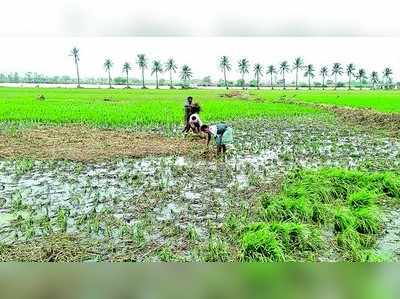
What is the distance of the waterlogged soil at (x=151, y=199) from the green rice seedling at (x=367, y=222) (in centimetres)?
12

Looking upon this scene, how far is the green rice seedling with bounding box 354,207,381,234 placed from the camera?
442 centimetres

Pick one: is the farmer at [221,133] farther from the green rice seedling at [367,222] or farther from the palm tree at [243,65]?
the palm tree at [243,65]

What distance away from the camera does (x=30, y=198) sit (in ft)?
18.3

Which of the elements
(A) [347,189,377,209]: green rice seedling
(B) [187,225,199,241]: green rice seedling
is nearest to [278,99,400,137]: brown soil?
(A) [347,189,377,209]: green rice seedling

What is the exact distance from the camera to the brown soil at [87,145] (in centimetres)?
869

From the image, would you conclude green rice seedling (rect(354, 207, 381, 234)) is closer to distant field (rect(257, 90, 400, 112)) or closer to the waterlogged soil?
the waterlogged soil

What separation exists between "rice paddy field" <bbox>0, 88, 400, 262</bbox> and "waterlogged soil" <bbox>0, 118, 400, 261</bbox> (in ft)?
0.06

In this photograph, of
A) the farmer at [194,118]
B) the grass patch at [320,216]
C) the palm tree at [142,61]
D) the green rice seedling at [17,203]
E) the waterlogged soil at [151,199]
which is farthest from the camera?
the palm tree at [142,61]

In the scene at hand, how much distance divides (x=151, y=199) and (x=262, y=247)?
220cm

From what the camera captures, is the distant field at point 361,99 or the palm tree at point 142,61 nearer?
the distant field at point 361,99

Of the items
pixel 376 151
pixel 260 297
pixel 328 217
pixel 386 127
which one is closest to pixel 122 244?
pixel 260 297

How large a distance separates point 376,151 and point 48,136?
7.99 m

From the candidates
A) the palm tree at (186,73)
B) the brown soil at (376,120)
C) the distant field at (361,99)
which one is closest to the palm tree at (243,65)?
the palm tree at (186,73)

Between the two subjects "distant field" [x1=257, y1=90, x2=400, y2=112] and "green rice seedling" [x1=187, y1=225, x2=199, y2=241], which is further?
"distant field" [x1=257, y1=90, x2=400, y2=112]
